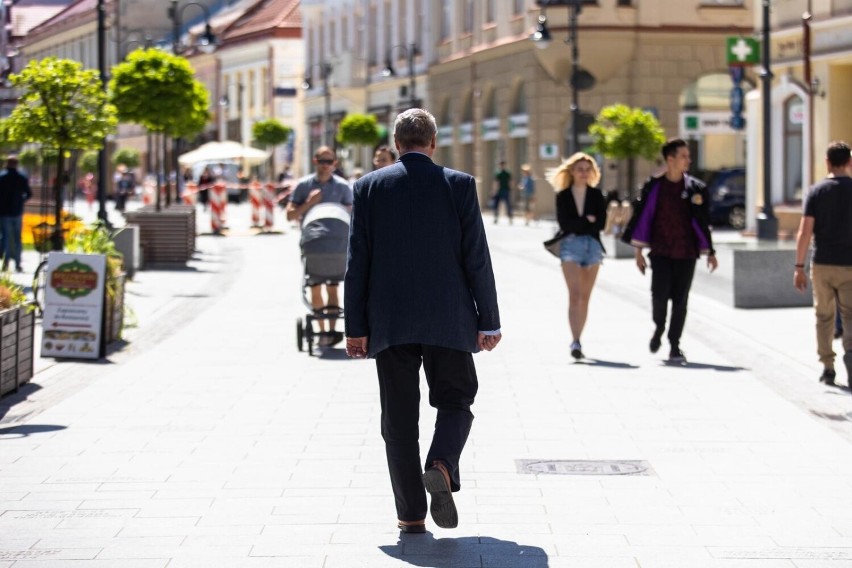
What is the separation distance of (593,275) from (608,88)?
33.3m

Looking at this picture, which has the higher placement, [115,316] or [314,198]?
[314,198]

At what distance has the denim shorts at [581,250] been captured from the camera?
45.3ft

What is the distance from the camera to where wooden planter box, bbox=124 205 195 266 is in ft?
86.8

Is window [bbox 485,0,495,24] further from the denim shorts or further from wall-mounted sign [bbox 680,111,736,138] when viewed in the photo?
the denim shorts

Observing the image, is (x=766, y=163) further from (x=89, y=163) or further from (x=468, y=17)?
(x=89, y=163)

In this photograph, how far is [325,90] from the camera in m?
70.8

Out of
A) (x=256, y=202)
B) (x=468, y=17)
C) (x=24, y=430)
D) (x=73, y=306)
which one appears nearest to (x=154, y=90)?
(x=256, y=202)

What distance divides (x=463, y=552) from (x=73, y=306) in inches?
308

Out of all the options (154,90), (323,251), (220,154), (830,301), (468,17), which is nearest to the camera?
(830,301)

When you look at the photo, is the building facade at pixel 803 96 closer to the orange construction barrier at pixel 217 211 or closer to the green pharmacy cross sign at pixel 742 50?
the green pharmacy cross sign at pixel 742 50

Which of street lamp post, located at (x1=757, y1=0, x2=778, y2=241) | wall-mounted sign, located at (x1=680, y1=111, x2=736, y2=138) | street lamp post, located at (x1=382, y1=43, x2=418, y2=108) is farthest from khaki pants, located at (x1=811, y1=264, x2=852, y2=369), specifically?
street lamp post, located at (x1=382, y1=43, x2=418, y2=108)

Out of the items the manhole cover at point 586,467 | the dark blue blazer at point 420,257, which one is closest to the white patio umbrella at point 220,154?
the manhole cover at point 586,467

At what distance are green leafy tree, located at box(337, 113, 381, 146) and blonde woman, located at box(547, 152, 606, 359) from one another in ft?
169

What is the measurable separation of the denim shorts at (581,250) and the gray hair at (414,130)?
22.9ft
